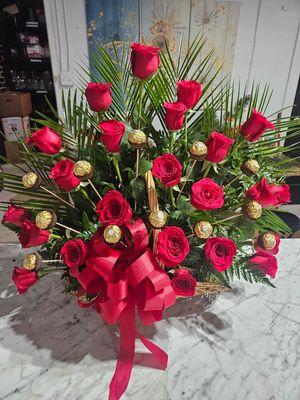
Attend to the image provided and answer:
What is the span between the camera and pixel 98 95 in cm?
53

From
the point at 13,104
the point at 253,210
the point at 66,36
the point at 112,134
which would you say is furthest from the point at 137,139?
the point at 13,104

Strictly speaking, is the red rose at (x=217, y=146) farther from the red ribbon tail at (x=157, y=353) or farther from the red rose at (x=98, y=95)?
the red ribbon tail at (x=157, y=353)

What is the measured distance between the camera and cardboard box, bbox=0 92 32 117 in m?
3.43

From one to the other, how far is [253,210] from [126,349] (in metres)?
0.38

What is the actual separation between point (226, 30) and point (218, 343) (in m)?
2.74

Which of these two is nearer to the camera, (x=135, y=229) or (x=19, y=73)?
(x=135, y=229)

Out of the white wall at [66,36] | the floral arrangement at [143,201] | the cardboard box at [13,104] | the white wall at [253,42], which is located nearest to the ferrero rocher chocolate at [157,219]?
the floral arrangement at [143,201]

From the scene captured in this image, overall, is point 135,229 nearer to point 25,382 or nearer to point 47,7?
point 25,382

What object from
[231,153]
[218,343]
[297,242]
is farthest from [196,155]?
[297,242]

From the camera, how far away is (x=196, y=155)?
0.52 m

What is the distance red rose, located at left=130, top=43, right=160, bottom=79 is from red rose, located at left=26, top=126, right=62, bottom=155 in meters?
0.19

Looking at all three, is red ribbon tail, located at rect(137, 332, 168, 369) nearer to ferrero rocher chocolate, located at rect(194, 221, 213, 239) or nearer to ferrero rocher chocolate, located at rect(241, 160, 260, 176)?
ferrero rocher chocolate, located at rect(194, 221, 213, 239)

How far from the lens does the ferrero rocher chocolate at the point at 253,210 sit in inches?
20.4

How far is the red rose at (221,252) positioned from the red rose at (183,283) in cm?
6
